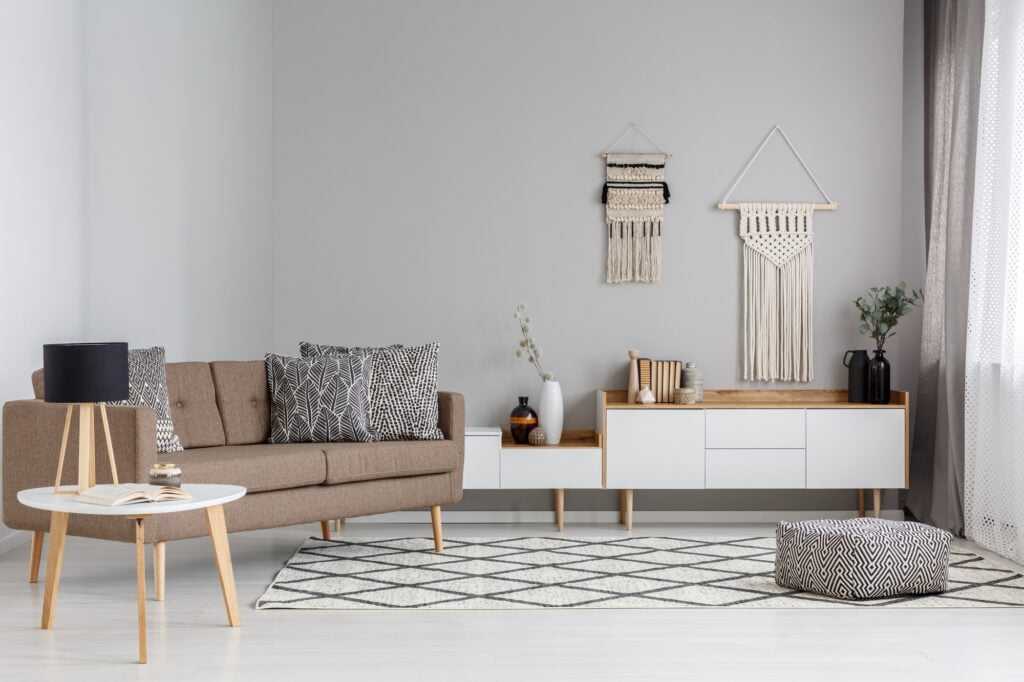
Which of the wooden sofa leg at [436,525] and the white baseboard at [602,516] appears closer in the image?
the wooden sofa leg at [436,525]

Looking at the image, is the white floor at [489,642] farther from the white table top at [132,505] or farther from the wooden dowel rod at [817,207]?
the wooden dowel rod at [817,207]

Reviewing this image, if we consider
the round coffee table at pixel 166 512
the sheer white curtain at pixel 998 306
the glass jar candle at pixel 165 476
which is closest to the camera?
the round coffee table at pixel 166 512

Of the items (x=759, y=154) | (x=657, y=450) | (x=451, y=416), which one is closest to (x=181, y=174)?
(x=451, y=416)

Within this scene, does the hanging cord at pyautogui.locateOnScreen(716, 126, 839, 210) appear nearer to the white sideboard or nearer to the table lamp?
the white sideboard

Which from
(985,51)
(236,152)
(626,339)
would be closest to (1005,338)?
(985,51)

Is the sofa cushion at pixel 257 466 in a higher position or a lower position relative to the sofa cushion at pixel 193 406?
lower

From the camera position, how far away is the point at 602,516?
5410 millimetres

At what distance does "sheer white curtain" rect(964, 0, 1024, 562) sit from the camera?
4.36 meters

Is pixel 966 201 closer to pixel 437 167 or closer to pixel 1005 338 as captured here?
pixel 1005 338

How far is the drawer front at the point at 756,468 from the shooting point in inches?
198

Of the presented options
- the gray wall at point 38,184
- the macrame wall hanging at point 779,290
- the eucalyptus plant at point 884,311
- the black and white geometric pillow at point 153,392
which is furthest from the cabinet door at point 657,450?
the gray wall at point 38,184

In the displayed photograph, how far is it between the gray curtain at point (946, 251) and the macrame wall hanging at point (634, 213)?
1381mm

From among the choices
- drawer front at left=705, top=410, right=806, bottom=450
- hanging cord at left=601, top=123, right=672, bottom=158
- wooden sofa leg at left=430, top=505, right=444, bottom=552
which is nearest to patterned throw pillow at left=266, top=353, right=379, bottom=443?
wooden sofa leg at left=430, top=505, right=444, bottom=552

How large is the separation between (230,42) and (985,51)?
3.67 meters
